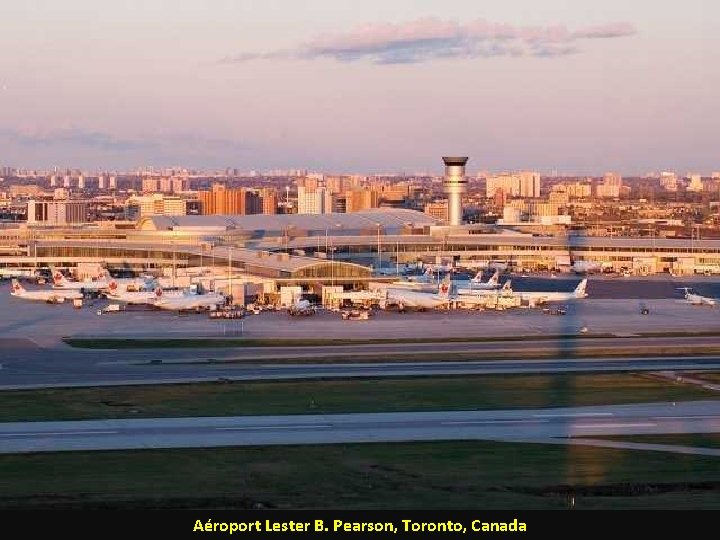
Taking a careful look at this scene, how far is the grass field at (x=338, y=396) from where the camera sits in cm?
3872

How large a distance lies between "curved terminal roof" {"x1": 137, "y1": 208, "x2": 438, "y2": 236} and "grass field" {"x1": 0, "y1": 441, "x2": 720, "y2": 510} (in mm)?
90724

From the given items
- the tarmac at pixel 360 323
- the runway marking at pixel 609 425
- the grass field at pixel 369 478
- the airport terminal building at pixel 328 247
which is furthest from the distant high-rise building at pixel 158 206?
the grass field at pixel 369 478

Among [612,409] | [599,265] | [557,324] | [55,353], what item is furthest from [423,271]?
[612,409]

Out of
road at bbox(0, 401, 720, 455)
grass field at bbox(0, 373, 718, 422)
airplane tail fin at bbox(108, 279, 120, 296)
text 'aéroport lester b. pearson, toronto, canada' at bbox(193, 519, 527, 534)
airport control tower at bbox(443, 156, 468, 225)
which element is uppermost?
airport control tower at bbox(443, 156, 468, 225)

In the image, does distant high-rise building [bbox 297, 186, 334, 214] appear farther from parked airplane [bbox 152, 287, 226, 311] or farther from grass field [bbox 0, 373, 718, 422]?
grass field [bbox 0, 373, 718, 422]

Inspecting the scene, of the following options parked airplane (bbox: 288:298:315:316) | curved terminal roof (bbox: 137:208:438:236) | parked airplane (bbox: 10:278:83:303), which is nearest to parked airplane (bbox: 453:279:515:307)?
parked airplane (bbox: 288:298:315:316)

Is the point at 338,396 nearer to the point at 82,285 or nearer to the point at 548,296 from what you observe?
the point at 548,296

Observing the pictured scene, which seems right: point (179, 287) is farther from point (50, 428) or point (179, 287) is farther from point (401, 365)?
point (50, 428)

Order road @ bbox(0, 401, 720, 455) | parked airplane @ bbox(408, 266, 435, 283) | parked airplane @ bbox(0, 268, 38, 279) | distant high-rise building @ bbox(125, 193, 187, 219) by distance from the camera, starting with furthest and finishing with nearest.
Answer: distant high-rise building @ bbox(125, 193, 187, 219) < parked airplane @ bbox(0, 268, 38, 279) < parked airplane @ bbox(408, 266, 435, 283) < road @ bbox(0, 401, 720, 455)

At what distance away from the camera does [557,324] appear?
67312mm

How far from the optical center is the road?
33906 mm

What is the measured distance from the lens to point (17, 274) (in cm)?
10112

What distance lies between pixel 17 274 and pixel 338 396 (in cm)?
6503

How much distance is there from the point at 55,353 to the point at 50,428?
18446 millimetres
